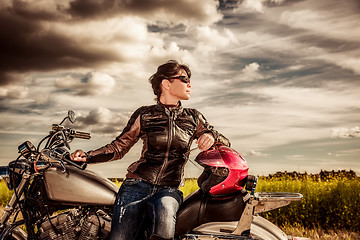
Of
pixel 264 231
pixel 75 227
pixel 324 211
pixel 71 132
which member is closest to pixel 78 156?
pixel 71 132

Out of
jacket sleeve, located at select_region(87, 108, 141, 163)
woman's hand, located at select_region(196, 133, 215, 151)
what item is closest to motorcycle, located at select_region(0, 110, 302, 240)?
woman's hand, located at select_region(196, 133, 215, 151)

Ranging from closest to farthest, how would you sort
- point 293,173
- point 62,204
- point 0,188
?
1. point 62,204
2. point 293,173
3. point 0,188

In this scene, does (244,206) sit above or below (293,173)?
below

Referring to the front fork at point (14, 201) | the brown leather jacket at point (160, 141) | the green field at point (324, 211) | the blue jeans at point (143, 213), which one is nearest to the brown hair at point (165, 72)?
the brown leather jacket at point (160, 141)

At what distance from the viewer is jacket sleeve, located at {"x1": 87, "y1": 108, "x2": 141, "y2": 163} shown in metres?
4.33

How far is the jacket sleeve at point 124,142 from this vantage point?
433cm

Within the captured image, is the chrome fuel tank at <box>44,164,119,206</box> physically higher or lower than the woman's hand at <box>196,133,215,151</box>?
lower

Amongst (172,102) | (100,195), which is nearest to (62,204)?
(100,195)

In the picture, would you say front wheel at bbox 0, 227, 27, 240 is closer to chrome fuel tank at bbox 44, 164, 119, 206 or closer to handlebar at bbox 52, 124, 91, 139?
chrome fuel tank at bbox 44, 164, 119, 206

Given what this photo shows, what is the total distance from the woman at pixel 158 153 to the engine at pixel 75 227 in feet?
0.90

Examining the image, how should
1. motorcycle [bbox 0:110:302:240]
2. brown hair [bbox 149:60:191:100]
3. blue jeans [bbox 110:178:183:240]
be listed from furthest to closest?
1. brown hair [bbox 149:60:191:100]
2. motorcycle [bbox 0:110:302:240]
3. blue jeans [bbox 110:178:183:240]

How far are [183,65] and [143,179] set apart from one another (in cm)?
159

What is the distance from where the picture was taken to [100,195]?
386 centimetres

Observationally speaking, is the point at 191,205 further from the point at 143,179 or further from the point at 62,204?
the point at 62,204
